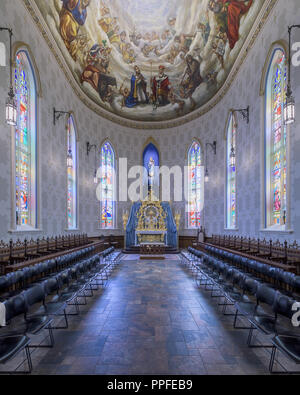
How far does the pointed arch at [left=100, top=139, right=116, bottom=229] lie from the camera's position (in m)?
17.8

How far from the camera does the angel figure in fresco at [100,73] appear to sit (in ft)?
48.4

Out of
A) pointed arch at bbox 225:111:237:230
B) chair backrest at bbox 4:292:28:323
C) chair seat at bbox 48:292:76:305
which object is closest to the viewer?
chair backrest at bbox 4:292:28:323

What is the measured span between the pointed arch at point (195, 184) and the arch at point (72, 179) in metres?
9.40

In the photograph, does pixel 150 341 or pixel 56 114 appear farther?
pixel 56 114

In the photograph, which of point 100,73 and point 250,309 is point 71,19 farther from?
point 250,309

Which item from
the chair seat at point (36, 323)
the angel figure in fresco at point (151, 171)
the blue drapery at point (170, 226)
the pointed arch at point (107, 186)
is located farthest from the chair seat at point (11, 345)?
the angel figure in fresco at point (151, 171)

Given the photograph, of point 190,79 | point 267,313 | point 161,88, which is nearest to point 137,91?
point 161,88

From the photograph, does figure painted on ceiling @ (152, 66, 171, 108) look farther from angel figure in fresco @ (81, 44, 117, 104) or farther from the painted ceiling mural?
angel figure in fresco @ (81, 44, 117, 104)

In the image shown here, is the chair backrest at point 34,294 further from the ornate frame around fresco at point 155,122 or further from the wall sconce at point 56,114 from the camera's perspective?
the ornate frame around fresco at point 155,122

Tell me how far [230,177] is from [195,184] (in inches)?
175

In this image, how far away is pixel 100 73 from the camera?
15922 millimetres

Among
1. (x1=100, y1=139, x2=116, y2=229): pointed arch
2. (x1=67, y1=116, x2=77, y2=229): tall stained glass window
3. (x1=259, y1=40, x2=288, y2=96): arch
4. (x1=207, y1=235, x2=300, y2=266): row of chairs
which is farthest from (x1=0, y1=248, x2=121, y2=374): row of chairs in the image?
(x1=100, y1=139, x2=116, y2=229): pointed arch

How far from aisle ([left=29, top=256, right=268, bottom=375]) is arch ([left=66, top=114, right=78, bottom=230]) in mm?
8924

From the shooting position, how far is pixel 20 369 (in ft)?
9.74
